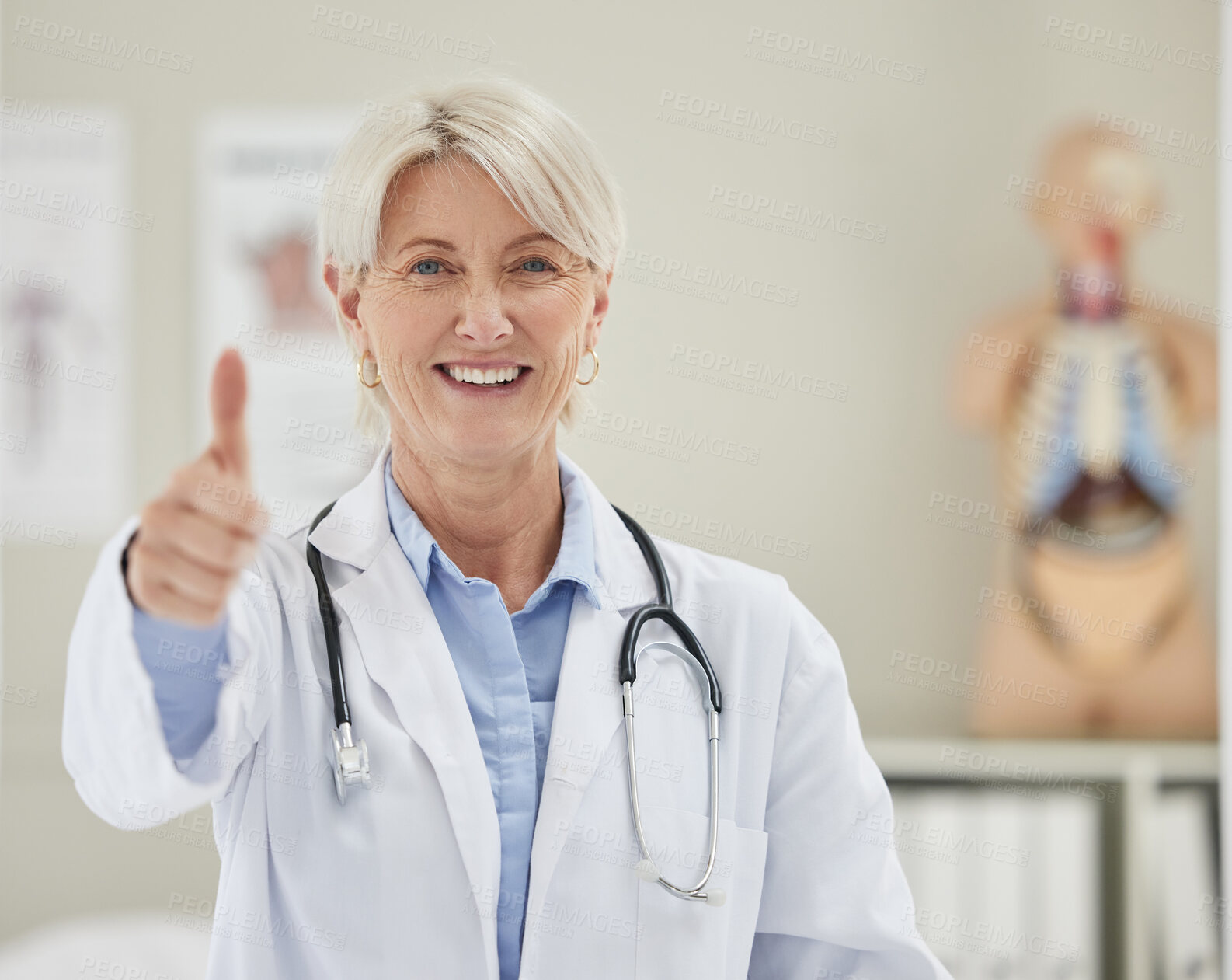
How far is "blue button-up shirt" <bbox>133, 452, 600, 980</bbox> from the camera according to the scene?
93cm

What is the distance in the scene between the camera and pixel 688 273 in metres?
2.34

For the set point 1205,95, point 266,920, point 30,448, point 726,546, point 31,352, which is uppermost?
point 1205,95

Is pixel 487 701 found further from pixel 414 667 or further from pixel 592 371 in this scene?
pixel 592 371

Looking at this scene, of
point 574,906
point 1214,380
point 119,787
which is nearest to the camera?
point 119,787

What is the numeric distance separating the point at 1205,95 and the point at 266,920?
2391 mm

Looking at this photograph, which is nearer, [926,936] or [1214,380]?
[926,936]

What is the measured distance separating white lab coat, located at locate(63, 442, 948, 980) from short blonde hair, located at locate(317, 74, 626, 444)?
24 cm

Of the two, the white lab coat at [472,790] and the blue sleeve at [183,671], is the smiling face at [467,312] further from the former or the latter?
the blue sleeve at [183,671]

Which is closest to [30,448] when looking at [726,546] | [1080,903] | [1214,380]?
[726,546]

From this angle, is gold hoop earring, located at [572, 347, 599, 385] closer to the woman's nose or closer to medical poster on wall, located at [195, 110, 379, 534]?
the woman's nose

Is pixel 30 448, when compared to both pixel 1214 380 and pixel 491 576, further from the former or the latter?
pixel 1214 380

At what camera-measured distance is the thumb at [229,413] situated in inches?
28.5

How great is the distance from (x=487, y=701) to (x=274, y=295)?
1600 millimetres

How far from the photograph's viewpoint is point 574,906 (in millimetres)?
925
